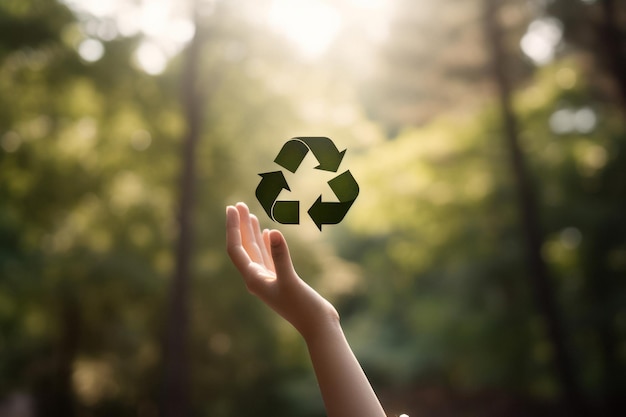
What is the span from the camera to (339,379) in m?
1.40

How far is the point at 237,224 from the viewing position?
5.65 feet

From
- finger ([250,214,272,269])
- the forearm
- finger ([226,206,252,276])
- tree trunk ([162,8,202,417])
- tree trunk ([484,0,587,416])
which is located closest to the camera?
the forearm

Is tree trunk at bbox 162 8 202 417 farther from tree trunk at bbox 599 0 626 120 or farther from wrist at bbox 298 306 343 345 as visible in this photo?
wrist at bbox 298 306 343 345

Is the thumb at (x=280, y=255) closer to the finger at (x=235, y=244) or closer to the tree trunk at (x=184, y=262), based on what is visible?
the finger at (x=235, y=244)

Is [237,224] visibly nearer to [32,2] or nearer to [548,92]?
[32,2]

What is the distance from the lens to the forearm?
138 cm

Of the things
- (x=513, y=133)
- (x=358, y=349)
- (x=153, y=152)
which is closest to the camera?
(x=513, y=133)

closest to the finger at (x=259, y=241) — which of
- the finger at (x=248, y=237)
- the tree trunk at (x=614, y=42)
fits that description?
the finger at (x=248, y=237)

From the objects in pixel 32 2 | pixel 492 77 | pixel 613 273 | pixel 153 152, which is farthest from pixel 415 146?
pixel 32 2

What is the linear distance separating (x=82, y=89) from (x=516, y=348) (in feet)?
33.1

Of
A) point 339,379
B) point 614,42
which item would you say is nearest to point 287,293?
point 339,379

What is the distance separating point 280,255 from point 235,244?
294 millimetres

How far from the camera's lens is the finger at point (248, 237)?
182 cm

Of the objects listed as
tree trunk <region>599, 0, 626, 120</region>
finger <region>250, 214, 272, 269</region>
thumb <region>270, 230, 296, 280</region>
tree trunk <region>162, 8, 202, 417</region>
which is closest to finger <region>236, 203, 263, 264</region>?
finger <region>250, 214, 272, 269</region>
